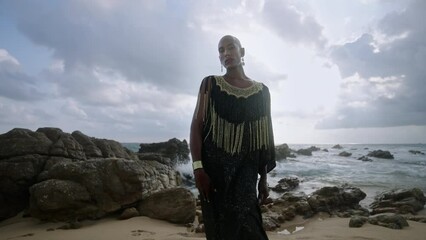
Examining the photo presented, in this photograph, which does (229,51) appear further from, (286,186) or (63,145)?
(286,186)

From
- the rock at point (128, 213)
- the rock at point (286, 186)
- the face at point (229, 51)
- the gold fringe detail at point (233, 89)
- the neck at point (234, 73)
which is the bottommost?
the rock at point (286, 186)

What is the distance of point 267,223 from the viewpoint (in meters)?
6.72

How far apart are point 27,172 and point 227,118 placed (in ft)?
24.5

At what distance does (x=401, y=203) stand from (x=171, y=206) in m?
7.76

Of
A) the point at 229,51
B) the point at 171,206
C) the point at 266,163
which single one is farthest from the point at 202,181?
the point at 171,206

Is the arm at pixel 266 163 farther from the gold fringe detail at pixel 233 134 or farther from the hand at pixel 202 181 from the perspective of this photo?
the hand at pixel 202 181

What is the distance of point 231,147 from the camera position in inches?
93.7

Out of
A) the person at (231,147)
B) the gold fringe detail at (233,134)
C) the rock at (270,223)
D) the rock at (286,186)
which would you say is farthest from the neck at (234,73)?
the rock at (286,186)

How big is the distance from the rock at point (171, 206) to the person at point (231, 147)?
473cm

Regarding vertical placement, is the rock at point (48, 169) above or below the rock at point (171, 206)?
above

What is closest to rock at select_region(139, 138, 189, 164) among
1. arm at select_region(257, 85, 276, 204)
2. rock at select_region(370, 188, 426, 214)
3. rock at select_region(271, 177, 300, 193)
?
rock at select_region(271, 177, 300, 193)

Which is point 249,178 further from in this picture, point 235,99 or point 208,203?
point 235,99

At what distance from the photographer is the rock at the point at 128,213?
6785mm

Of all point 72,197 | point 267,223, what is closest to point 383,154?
point 267,223
